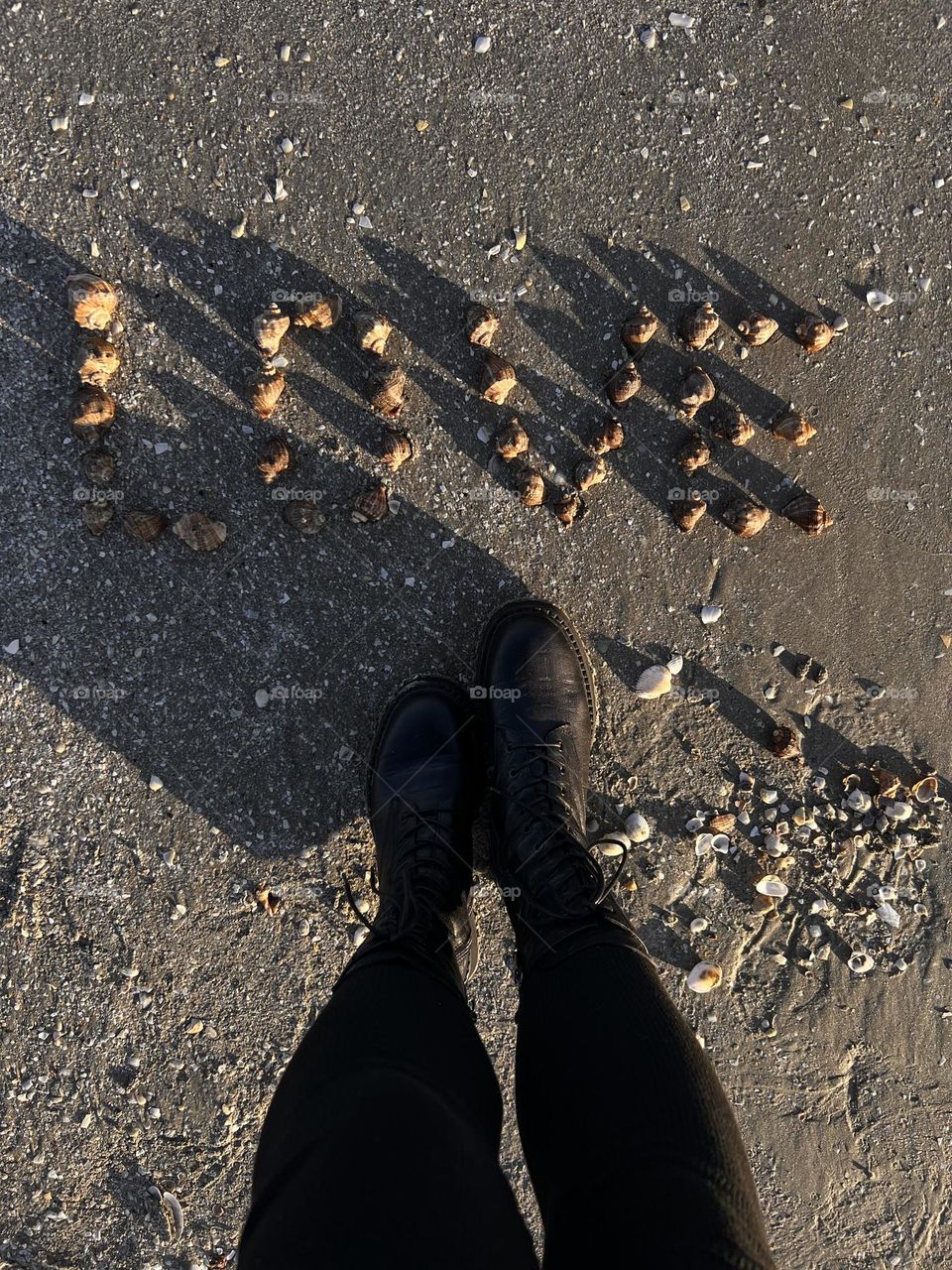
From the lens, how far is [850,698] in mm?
2688

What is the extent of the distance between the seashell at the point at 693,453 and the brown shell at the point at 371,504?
1.01 meters

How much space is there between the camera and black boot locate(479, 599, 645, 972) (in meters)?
2.38

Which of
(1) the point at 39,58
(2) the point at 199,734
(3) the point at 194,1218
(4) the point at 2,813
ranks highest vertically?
(1) the point at 39,58

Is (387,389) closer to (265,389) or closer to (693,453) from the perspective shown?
(265,389)

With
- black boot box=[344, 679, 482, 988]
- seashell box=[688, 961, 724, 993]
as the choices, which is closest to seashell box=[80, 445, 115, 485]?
black boot box=[344, 679, 482, 988]

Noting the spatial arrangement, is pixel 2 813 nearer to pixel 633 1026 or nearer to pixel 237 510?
pixel 237 510

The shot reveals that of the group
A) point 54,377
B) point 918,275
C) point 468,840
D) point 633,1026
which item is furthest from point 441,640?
point 918,275

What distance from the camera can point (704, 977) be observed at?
8.64ft

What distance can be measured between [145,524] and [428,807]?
1.31 m

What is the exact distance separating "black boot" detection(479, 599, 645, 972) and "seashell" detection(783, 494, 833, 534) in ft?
2.81

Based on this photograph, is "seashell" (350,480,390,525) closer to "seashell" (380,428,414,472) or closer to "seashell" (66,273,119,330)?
"seashell" (380,428,414,472)

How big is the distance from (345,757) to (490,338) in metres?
1.50

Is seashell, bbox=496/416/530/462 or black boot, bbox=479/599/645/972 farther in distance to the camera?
seashell, bbox=496/416/530/462

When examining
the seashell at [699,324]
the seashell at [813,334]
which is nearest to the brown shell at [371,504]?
the seashell at [699,324]
